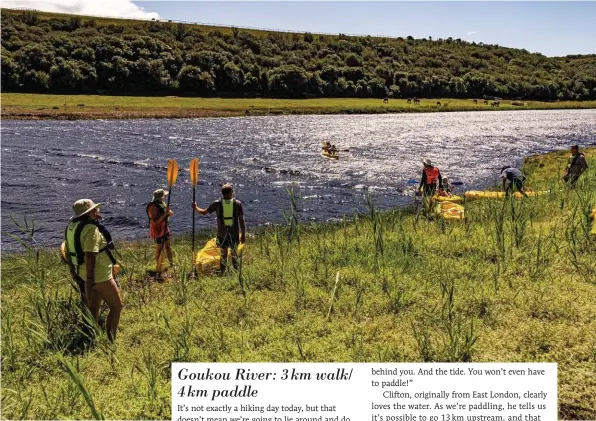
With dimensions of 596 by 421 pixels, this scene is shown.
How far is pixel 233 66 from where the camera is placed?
109062 mm

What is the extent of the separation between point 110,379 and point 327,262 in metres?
5.47

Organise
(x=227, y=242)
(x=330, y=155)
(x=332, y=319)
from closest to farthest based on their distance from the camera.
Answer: (x=332, y=319)
(x=227, y=242)
(x=330, y=155)

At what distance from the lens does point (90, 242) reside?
734 cm

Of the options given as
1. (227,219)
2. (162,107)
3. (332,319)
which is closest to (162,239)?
(227,219)

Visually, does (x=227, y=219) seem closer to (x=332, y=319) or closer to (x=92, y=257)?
(x=92, y=257)

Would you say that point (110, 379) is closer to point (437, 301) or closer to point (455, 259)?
point (437, 301)

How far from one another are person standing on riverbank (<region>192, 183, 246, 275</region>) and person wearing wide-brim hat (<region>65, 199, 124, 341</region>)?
359cm

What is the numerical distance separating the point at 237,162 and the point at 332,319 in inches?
1161

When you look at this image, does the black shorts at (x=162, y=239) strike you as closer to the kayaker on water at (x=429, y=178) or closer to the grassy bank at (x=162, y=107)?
the kayaker on water at (x=429, y=178)

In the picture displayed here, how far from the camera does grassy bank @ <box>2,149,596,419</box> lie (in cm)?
624

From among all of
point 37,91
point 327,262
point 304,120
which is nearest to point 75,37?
point 37,91

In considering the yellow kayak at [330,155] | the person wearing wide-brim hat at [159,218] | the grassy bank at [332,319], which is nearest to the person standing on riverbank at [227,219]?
the grassy bank at [332,319]

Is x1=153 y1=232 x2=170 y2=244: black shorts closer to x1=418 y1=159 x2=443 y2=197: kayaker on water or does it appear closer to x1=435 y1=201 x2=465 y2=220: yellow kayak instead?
x1=435 y1=201 x2=465 y2=220: yellow kayak

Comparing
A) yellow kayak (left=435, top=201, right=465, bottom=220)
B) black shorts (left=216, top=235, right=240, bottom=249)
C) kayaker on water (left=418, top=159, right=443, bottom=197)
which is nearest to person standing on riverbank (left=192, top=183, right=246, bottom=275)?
black shorts (left=216, top=235, right=240, bottom=249)
